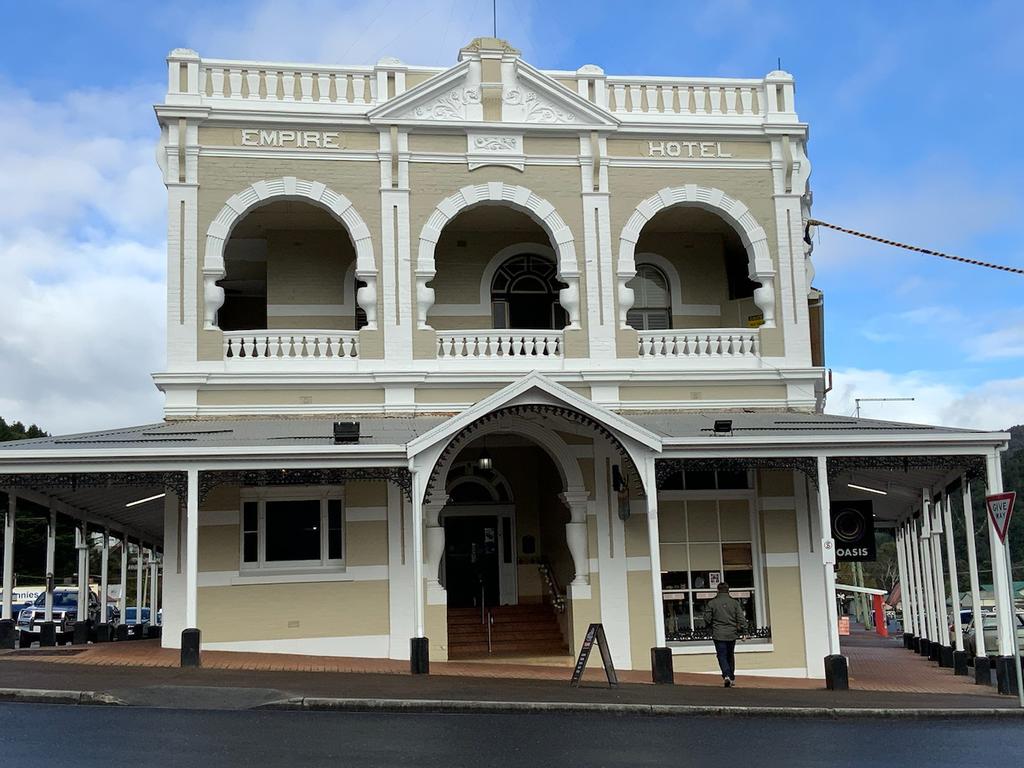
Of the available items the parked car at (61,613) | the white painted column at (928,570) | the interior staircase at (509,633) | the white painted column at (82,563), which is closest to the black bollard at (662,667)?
the interior staircase at (509,633)

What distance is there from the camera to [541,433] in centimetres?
1902

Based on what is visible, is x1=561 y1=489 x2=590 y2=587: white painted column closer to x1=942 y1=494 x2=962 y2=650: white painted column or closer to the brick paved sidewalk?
the brick paved sidewalk

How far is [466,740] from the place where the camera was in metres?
10.6

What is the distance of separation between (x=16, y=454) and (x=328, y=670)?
5015 mm

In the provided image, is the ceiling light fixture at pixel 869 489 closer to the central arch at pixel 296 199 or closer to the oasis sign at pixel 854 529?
the oasis sign at pixel 854 529

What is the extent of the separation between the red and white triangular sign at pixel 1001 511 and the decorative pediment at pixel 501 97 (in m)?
9.08

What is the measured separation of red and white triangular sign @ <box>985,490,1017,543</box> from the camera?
14373mm

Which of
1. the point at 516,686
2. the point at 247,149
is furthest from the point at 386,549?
the point at 247,149

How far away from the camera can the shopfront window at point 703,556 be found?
1914 cm

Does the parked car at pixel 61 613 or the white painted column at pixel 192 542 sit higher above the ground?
the white painted column at pixel 192 542

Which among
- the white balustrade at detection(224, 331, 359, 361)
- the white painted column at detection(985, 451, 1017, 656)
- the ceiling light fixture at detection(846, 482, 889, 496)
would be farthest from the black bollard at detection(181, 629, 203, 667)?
the ceiling light fixture at detection(846, 482, 889, 496)

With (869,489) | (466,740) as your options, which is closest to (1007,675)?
(869,489)

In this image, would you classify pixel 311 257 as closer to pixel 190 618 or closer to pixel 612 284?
pixel 612 284

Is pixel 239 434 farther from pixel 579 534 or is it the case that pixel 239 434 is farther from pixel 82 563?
pixel 82 563
